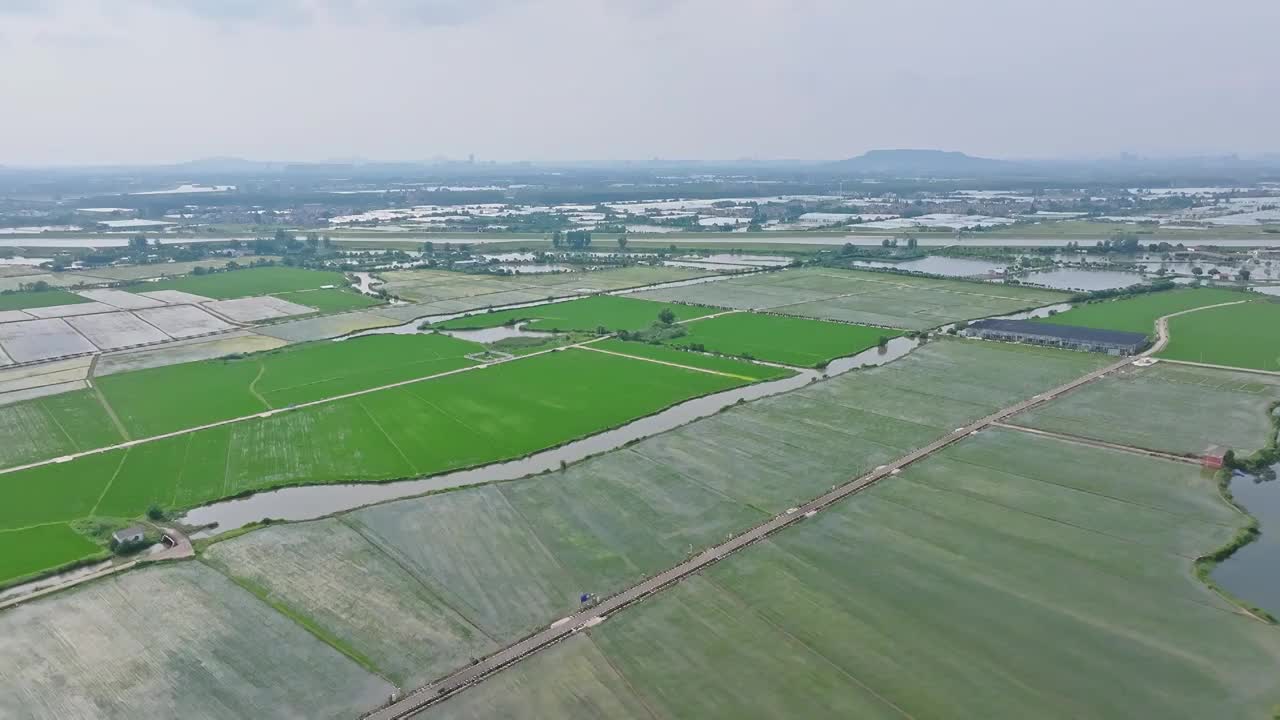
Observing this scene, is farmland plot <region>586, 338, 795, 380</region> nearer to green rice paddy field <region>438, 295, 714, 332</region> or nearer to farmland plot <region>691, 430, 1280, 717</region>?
green rice paddy field <region>438, 295, 714, 332</region>

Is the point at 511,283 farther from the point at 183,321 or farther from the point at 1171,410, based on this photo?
the point at 1171,410

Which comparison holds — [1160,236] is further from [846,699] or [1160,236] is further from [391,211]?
[391,211]

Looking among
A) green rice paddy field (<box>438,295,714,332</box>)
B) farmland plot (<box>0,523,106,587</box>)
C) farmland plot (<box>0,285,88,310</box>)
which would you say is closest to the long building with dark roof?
green rice paddy field (<box>438,295,714,332</box>)

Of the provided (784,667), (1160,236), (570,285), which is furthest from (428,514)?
(1160,236)

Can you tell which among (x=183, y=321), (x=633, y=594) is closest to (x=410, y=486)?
(x=633, y=594)

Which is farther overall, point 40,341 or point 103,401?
point 40,341

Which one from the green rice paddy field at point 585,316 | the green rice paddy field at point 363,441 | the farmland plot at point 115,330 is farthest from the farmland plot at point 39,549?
the green rice paddy field at point 585,316

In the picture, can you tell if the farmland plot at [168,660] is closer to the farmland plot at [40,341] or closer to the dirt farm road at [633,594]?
the dirt farm road at [633,594]
